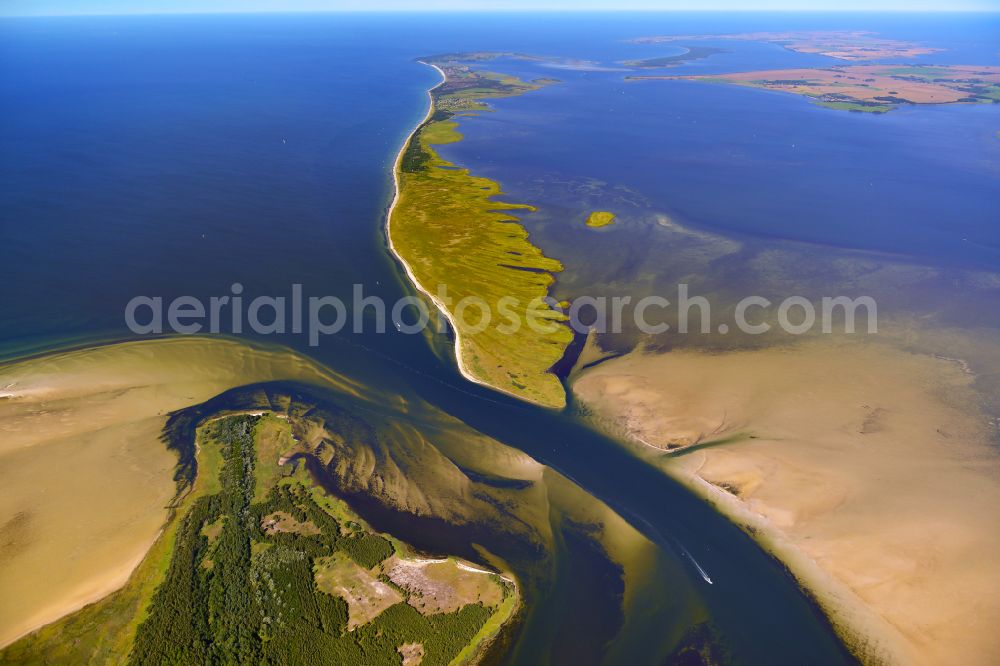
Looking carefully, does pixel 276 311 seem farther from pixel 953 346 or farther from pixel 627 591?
pixel 953 346

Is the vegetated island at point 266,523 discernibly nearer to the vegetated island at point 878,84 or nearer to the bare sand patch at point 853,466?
the bare sand patch at point 853,466

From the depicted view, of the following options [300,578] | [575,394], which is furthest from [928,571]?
[300,578]

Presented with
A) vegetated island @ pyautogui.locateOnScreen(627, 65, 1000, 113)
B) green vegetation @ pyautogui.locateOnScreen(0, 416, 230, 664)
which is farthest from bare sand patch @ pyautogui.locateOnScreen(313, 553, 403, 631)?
vegetated island @ pyautogui.locateOnScreen(627, 65, 1000, 113)

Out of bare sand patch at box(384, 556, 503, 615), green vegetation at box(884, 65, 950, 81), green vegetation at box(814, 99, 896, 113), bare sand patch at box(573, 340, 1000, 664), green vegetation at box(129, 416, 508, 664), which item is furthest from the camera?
green vegetation at box(884, 65, 950, 81)

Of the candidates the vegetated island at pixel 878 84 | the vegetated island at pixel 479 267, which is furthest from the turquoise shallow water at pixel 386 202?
the vegetated island at pixel 878 84

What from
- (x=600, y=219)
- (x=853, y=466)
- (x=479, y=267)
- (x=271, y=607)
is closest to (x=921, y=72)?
(x=600, y=219)

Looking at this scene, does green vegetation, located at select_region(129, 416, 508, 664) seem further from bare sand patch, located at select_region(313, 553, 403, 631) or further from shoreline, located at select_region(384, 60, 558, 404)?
shoreline, located at select_region(384, 60, 558, 404)
